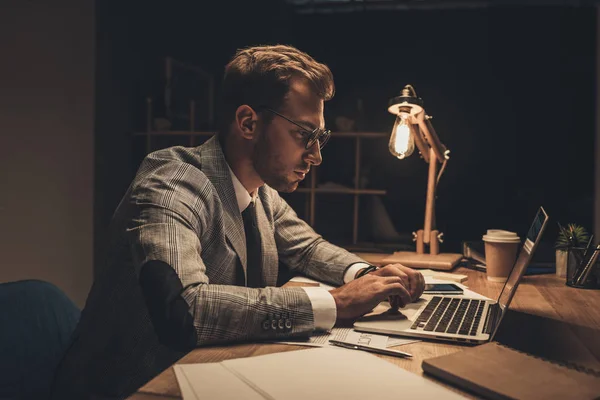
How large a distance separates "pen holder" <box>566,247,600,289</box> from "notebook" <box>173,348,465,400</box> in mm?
1094

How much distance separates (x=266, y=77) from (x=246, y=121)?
0.47 feet

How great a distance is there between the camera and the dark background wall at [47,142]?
302cm

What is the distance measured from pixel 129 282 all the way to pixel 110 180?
8.98 feet

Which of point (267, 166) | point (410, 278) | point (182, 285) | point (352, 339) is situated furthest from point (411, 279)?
point (182, 285)

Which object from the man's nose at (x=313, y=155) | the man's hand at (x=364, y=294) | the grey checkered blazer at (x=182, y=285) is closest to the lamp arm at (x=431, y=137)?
the man's nose at (x=313, y=155)

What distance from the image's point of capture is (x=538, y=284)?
1.68 metres

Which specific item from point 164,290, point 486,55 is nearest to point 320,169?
point 486,55

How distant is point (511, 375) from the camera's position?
0.73 m

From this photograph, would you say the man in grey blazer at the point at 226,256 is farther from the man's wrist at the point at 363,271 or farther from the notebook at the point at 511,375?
the notebook at the point at 511,375

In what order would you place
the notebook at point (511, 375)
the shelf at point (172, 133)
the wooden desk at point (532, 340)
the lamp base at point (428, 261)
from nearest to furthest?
the notebook at point (511, 375) < the wooden desk at point (532, 340) < the lamp base at point (428, 261) < the shelf at point (172, 133)

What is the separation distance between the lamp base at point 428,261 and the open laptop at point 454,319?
2.05ft

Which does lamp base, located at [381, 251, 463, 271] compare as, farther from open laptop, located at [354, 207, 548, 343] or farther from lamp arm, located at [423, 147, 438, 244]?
open laptop, located at [354, 207, 548, 343]

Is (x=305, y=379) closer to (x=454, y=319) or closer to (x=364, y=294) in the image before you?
(x=364, y=294)

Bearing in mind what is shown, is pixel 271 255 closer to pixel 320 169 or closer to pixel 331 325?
pixel 331 325
